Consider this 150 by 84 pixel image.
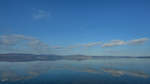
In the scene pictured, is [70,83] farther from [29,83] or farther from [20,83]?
[20,83]

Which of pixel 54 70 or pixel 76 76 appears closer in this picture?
pixel 76 76

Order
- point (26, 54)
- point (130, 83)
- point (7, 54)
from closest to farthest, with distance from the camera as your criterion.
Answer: point (130, 83)
point (7, 54)
point (26, 54)

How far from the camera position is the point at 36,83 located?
75.8 ft

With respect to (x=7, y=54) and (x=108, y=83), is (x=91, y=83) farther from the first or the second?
(x=7, y=54)

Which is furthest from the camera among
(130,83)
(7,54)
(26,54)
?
(26,54)

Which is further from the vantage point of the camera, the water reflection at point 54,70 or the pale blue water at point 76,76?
the water reflection at point 54,70

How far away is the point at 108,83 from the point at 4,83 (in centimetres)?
2128

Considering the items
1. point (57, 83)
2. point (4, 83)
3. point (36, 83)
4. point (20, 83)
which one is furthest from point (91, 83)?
point (4, 83)

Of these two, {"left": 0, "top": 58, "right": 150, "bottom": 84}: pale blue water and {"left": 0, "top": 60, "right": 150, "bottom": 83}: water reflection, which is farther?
{"left": 0, "top": 60, "right": 150, "bottom": 83}: water reflection

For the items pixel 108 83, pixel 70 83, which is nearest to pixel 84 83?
pixel 70 83

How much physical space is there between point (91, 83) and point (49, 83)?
8.50 metres

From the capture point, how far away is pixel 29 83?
23078 mm

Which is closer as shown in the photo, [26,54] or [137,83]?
[137,83]

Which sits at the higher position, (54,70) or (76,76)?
(54,70)
